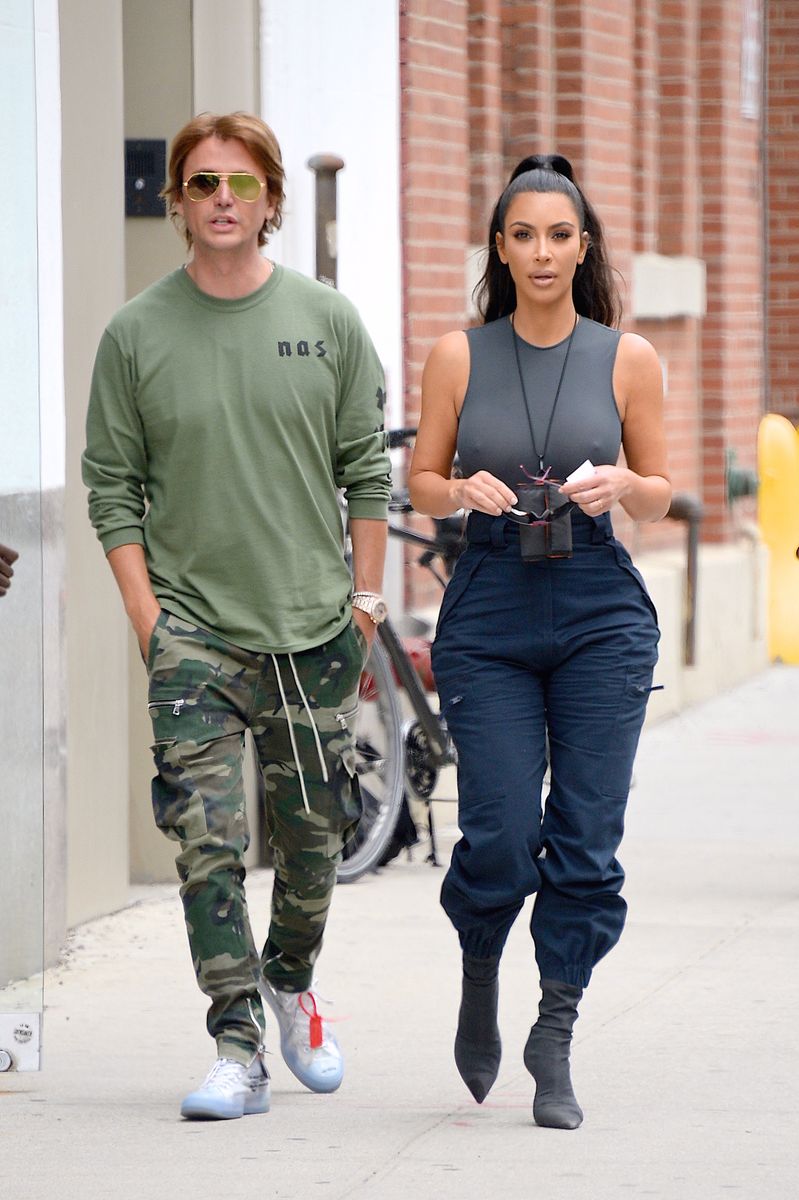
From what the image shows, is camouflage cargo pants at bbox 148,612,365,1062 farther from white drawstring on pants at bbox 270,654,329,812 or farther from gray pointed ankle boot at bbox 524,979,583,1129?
gray pointed ankle boot at bbox 524,979,583,1129

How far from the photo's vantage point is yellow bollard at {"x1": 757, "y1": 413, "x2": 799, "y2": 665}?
27.2 ft

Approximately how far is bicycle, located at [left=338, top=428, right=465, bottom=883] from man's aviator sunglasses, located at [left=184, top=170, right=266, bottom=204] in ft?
9.46

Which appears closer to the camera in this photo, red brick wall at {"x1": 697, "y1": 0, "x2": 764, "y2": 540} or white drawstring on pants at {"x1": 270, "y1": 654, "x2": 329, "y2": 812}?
white drawstring on pants at {"x1": 270, "y1": 654, "x2": 329, "y2": 812}

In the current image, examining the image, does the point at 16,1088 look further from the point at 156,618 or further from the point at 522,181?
the point at 522,181

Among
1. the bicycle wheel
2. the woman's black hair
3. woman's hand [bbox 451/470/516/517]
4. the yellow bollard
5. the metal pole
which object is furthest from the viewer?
the yellow bollard

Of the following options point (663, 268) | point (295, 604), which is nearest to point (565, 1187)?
point (295, 604)

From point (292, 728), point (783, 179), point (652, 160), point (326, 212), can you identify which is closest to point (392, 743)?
point (326, 212)

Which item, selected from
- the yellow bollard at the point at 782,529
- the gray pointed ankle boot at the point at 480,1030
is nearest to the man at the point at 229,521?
the gray pointed ankle boot at the point at 480,1030

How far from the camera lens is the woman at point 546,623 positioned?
4719 mm

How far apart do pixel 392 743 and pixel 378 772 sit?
0.12 meters

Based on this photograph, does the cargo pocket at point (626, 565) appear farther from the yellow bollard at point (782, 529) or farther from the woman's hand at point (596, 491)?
the yellow bollard at point (782, 529)

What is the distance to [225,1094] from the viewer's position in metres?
4.82

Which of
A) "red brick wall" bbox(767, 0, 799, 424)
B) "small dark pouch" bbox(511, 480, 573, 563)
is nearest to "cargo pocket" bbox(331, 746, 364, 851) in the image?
"small dark pouch" bbox(511, 480, 573, 563)

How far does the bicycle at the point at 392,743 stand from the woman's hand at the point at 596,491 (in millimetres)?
3059
